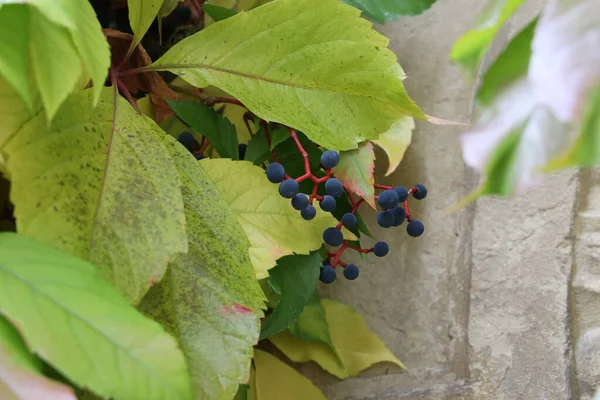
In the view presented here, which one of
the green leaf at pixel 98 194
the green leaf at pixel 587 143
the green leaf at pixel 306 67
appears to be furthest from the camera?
the green leaf at pixel 306 67

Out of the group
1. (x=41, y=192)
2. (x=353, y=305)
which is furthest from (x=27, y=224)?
(x=353, y=305)

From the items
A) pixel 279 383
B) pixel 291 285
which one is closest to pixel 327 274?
pixel 291 285

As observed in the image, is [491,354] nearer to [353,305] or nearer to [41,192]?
[353,305]

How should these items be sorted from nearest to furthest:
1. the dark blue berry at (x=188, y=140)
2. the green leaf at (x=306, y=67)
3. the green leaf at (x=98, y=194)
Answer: the green leaf at (x=98, y=194), the green leaf at (x=306, y=67), the dark blue berry at (x=188, y=140)

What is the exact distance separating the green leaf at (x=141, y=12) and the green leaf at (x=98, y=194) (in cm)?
9

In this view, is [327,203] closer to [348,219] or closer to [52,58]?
[348,219]

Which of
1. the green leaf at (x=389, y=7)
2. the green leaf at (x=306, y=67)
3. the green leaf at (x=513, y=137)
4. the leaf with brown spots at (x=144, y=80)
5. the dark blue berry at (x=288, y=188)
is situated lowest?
the dark blue berry at (x=288, y=188)

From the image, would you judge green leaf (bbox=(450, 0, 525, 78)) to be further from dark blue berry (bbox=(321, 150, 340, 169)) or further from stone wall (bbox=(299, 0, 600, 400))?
stone wall (bbox=(299, 0, 600, 400))

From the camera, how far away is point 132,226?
0.99 ft

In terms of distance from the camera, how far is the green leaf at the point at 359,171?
42cm

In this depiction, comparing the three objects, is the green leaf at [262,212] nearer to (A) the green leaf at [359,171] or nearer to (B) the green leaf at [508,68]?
(A) the green leaf at [359,171]

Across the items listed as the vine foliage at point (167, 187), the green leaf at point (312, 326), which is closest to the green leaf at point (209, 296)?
the vine foliage at point (167, 187)

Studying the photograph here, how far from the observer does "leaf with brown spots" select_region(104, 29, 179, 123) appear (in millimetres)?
450

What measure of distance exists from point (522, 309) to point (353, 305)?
179mm
